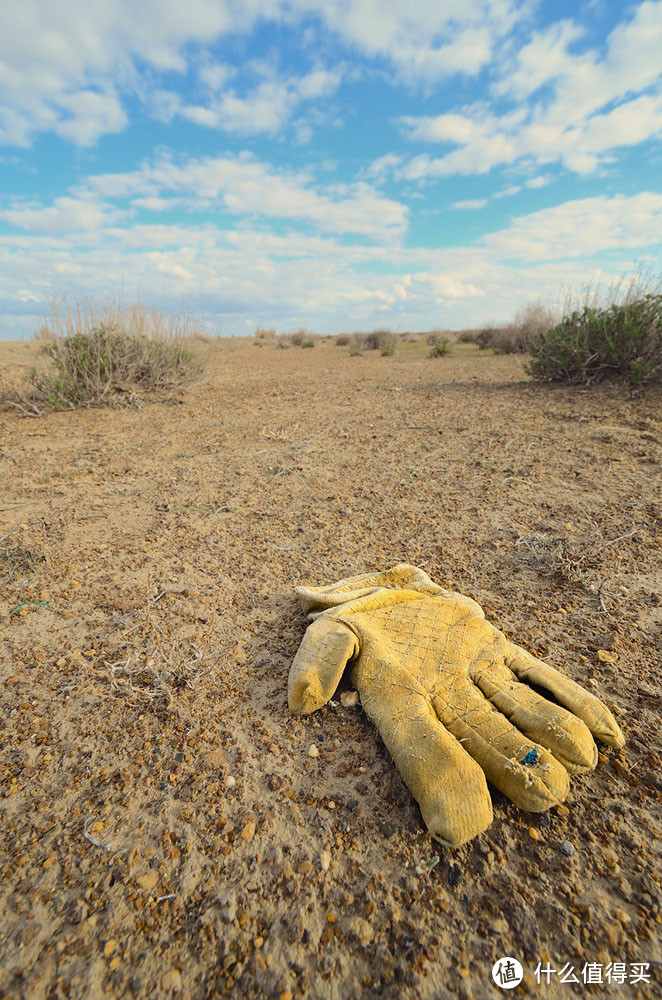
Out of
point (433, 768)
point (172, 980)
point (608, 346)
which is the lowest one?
point (172, 980)

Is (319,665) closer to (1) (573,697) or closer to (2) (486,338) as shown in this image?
(1) (573,697)

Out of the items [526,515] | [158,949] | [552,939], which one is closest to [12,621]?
[158,949]

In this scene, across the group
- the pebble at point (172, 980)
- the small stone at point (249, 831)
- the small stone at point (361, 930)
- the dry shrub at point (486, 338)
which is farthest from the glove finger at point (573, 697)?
the dry shrub at point (486, 338)

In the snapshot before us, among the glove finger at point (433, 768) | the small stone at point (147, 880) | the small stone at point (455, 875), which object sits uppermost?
the glove finger at point (433, 768)

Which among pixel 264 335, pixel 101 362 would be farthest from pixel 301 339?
pixel 101 362

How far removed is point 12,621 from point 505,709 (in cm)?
231

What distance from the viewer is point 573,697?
169 cm

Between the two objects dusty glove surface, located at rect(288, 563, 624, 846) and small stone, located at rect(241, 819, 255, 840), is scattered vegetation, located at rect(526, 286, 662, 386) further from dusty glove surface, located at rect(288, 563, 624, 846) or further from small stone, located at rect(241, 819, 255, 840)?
small stone, located at rect(241, 819, 255, 840)

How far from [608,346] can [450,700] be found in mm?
6317

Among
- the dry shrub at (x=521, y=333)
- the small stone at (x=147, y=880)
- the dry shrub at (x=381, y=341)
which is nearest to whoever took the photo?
the small stone at (x=147, y=880)

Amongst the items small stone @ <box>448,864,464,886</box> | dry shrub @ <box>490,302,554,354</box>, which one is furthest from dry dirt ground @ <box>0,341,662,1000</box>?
dry shrub @ <box>490,302,554,354</box>

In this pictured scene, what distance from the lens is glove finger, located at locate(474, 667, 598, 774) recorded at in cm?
152

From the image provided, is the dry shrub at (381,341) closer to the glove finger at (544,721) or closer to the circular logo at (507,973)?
the glove finger at (544,721)

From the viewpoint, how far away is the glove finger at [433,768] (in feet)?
4.47
